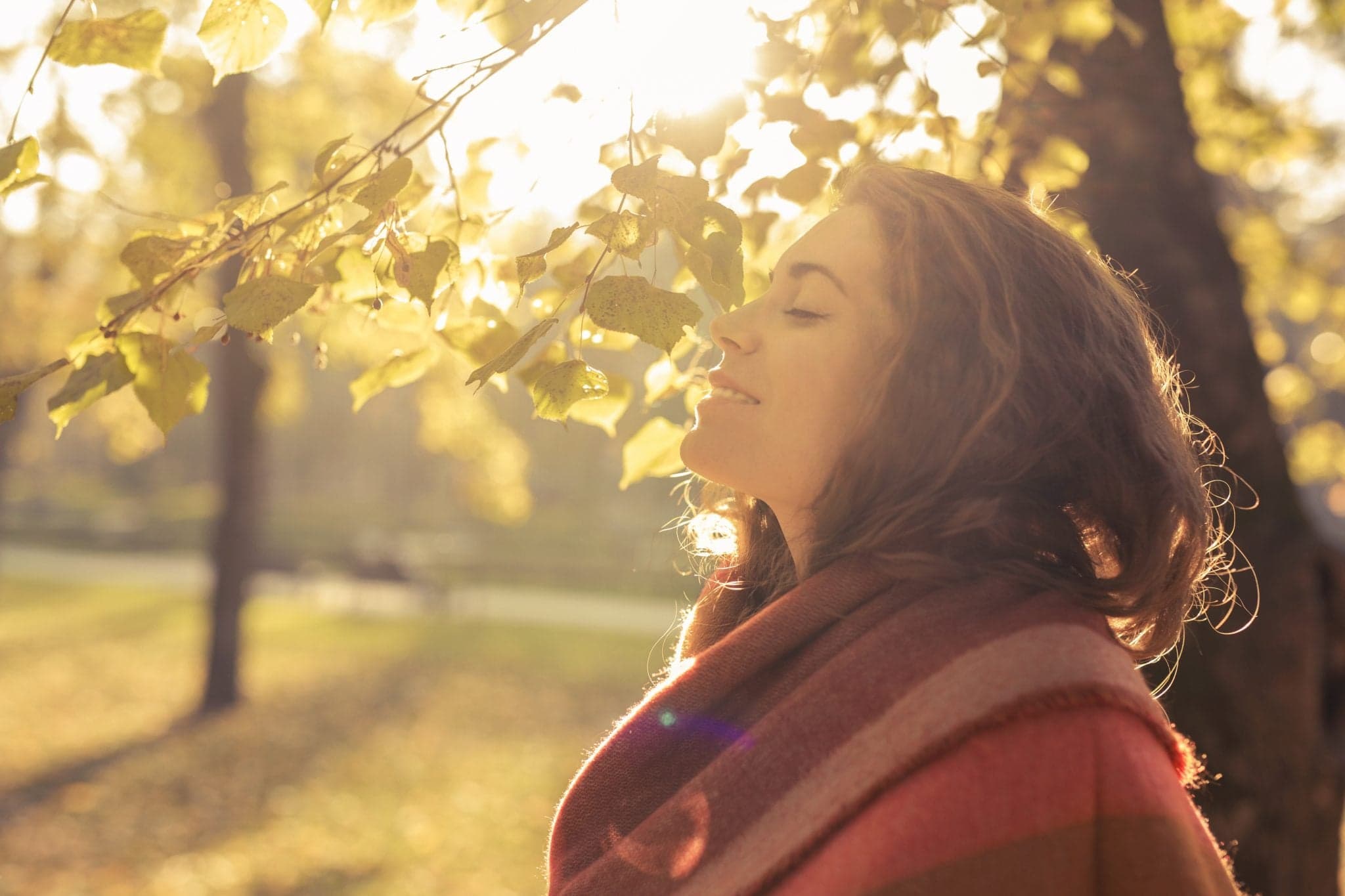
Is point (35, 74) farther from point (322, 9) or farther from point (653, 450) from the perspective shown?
point (653, 450)

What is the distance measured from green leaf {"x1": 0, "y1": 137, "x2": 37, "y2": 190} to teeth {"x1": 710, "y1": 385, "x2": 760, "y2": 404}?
1.07 m

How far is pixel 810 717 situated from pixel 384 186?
3.13 ft

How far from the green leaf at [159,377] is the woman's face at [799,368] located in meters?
0.80

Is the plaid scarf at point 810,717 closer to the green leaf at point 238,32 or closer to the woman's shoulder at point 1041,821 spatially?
the woman's shoulder at point 1041,821

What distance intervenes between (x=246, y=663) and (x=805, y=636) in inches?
451

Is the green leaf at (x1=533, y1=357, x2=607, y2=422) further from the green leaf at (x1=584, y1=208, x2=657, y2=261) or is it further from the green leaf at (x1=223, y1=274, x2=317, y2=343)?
the green leaf at (x1=223, y1=274, x2=317, y2=343)

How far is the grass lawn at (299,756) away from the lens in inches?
252

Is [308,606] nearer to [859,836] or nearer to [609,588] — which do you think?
[609,588]

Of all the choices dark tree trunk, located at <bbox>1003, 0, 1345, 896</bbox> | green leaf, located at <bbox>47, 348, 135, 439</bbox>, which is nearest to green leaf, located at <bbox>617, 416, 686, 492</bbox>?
green leaf, located at <bbox>47, 348, 135, 439</bbox>

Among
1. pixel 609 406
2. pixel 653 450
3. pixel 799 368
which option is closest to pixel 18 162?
pixel 609 406

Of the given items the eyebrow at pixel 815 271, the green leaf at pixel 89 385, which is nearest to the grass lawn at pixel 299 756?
the eyebrow at pixel 815 271

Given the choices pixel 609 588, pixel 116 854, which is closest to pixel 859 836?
pixel 116 854

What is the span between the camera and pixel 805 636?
1.63 meters

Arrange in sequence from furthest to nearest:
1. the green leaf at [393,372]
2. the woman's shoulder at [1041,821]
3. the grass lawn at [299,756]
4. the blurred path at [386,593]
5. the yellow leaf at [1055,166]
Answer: the blurred path at [386,593]
the grass lawn at [299,756]
the yellow leaf at [1055,166]
the green leaf at [393,372]
the woman's shoulder at [1041,821]
